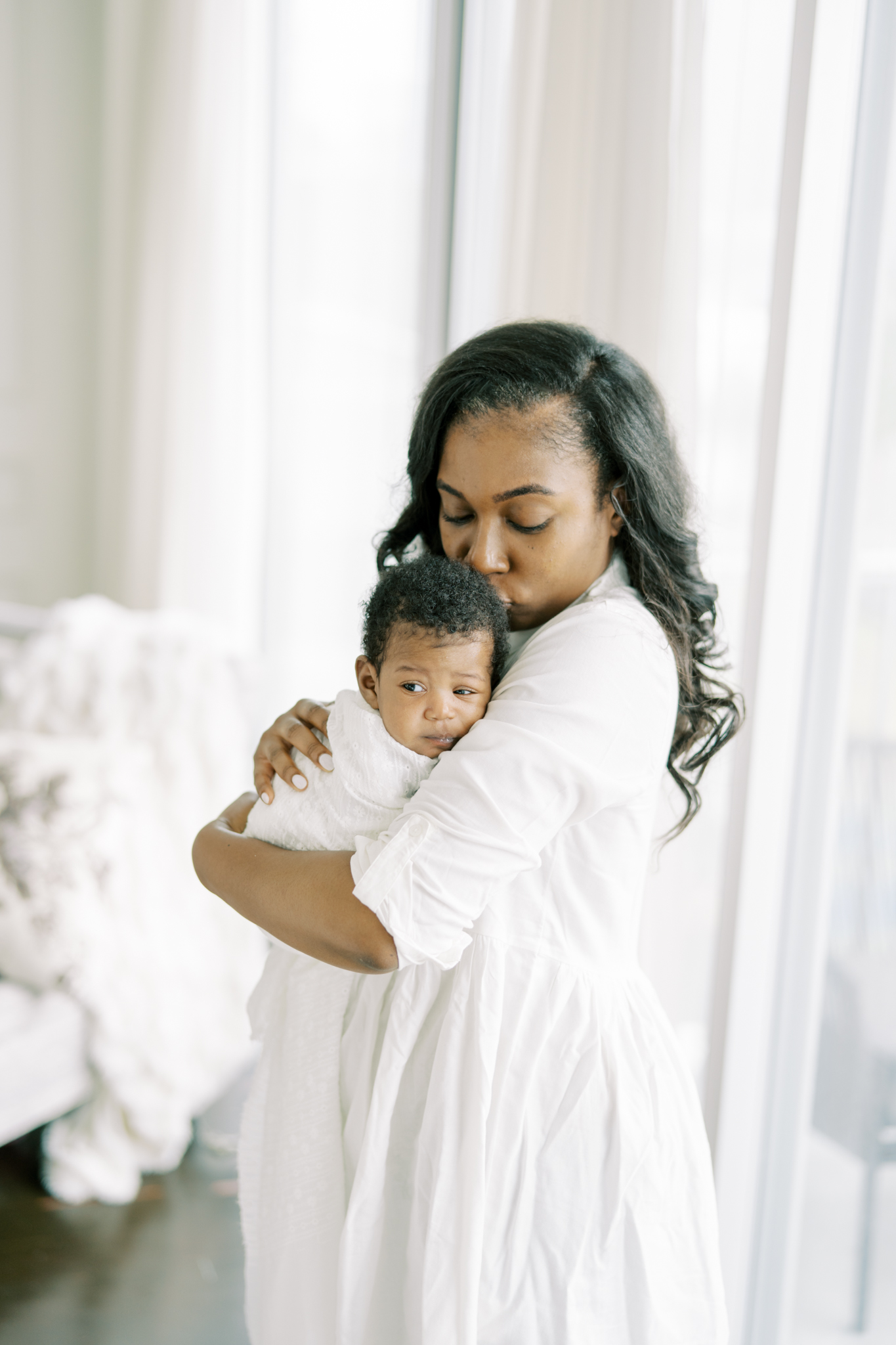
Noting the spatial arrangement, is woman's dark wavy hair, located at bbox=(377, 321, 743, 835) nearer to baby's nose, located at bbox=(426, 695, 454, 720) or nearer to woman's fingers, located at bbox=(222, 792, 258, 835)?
baby's nose, located at bbox=(426, 695, 454, 720)

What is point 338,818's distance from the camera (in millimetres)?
942

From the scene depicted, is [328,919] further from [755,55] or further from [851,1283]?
[755,55]

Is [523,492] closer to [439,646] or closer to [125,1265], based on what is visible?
[439,646]

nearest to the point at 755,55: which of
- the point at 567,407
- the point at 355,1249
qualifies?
the point at 567,407

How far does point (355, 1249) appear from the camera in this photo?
3.18 feet

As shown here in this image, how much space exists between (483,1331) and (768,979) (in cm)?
78

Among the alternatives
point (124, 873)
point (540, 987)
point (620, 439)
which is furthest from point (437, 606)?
point (124, 873)

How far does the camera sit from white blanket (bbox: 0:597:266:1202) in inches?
76.4

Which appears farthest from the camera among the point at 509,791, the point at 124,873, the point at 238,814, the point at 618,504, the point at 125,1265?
the point at 124,873

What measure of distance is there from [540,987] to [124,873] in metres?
1.31

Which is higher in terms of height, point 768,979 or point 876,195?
point 876,195

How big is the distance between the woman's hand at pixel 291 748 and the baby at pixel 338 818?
0.04 feet

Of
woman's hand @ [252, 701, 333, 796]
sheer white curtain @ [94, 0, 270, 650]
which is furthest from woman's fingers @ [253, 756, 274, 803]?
sheer white curtain @ [94, 0, 270, 650]

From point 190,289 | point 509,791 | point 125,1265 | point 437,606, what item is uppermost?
point 190,289
